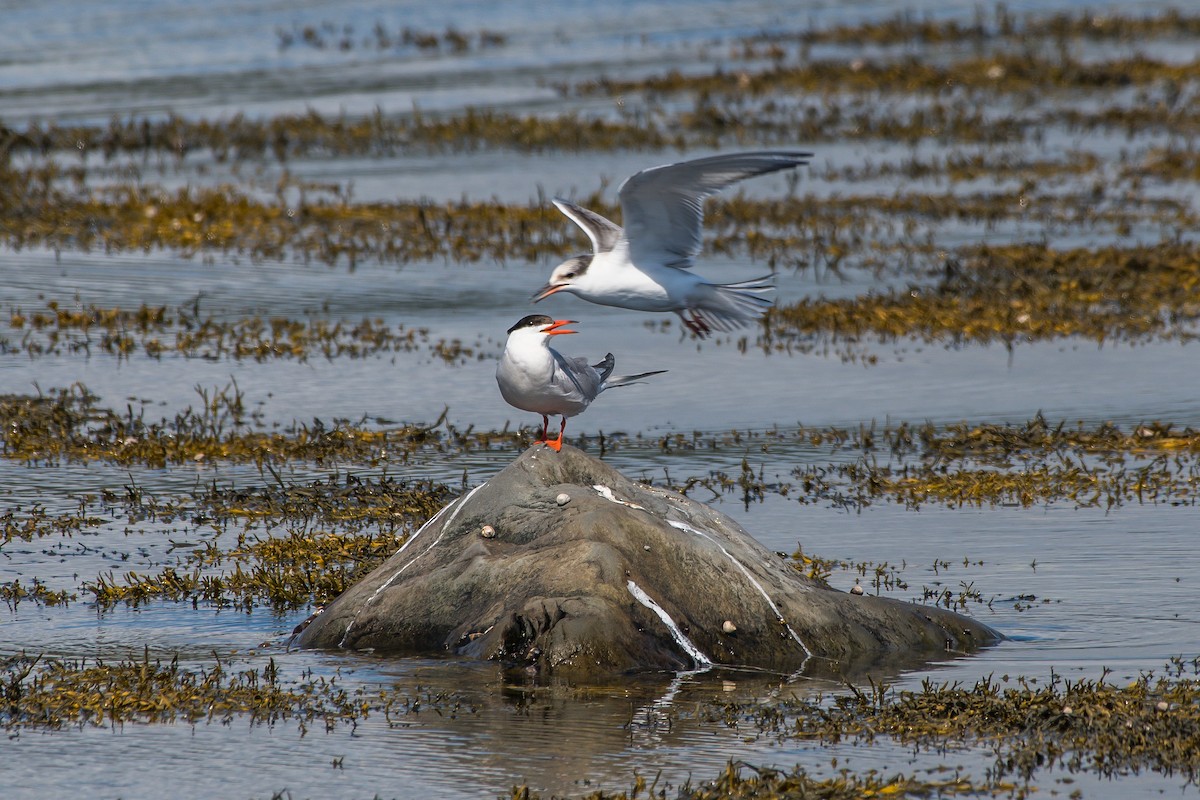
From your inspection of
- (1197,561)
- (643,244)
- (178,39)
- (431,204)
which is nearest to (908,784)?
(1197,561)

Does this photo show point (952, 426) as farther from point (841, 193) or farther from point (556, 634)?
point (841, 193)

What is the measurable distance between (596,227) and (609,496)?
3710 mm

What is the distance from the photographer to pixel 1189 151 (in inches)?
1015

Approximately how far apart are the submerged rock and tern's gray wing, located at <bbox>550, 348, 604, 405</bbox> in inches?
22.6

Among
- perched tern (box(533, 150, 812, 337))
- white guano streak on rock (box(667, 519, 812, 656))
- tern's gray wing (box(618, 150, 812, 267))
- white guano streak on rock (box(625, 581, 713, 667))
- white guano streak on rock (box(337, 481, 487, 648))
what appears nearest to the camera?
white guano streak on rock (box(625, 581, 713, 667))

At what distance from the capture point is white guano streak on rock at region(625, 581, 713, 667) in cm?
809

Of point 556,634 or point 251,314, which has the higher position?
point 251,314

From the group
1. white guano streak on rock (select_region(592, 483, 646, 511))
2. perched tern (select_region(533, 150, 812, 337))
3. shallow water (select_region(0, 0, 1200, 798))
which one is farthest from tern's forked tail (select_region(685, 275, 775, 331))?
white guano streak on rock (select_region(592, 483, 646, 511))

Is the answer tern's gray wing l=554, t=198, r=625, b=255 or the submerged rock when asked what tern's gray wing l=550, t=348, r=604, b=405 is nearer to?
the submerged rock

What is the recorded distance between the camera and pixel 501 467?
12.2 metres

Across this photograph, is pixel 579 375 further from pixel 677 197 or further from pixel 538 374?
pixel 677 197

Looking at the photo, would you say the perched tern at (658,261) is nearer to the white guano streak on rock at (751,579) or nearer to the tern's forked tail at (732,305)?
the tern's forked tail at (732,305)

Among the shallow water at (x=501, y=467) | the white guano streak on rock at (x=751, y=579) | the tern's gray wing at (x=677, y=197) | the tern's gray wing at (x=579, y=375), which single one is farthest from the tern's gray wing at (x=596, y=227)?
the white guano streak on rock at (x=751, y=579)

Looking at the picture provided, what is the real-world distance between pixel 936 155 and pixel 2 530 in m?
17.8
